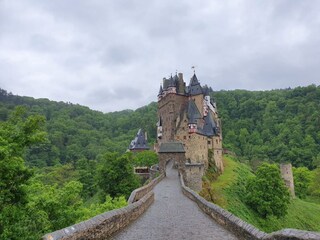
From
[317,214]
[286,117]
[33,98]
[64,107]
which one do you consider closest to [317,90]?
[286,117]

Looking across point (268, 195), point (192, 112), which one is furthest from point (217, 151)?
point (268, 195)

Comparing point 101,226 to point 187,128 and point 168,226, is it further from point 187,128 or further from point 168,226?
point 187,128

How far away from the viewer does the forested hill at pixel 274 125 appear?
9619 centimetres

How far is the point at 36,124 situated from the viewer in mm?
15242

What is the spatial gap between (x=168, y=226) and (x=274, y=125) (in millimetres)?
111908

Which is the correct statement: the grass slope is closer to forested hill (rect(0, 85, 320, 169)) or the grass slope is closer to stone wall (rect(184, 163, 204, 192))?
stone wall (rect(184, 163, 204, 192))

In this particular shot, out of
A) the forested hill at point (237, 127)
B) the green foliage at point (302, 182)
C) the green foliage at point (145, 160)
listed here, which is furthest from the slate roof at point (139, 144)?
the green foliage at point (302, 182)

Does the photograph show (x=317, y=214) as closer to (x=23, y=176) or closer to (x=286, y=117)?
(x=23, y=176)

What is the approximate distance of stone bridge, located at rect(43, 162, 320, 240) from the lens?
8633 mm

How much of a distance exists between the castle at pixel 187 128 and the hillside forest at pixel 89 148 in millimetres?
6326

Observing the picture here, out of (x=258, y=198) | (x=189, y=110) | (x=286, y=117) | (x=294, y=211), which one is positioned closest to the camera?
(x=258, y=198)

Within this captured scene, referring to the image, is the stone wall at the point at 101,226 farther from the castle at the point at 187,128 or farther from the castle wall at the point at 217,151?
the castle wall at the point at 217,151

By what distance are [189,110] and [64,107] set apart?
381ft

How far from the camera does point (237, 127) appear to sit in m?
123
